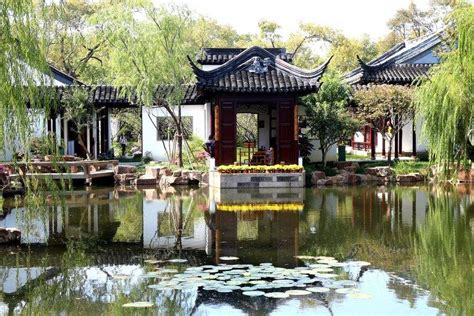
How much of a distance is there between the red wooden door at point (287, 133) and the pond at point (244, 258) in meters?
4.18

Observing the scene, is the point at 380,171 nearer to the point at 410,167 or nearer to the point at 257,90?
the point at 410,167

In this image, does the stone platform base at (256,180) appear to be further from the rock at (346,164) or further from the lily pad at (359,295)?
the lily pad at (359,295)

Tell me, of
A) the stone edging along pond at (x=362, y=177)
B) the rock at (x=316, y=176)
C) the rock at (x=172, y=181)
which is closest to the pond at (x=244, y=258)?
the rock at (x=316, y=176)

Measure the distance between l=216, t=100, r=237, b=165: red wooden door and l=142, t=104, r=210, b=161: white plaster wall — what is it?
382 centimetres

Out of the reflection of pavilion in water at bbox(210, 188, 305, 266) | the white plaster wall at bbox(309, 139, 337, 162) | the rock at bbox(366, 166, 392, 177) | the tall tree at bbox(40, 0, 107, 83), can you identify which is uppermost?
the tall tree at bbox(40, 0, 107, 83)

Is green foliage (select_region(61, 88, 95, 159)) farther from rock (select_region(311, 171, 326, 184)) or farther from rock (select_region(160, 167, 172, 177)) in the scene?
rock (select_region(311, 171, 326, 184))

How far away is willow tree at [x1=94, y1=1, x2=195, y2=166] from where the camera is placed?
18.0m

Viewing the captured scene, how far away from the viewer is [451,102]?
12.2m

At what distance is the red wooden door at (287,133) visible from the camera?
686 inches

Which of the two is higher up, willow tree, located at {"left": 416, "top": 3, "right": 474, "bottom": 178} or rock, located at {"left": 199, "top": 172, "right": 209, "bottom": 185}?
willow tree, located at {"left": 416, "top": 3, "right": 474, "bottom": 178}

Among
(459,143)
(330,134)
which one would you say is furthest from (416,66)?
(459,143)

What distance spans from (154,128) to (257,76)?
5154 mm

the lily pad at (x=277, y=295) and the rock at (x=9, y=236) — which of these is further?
the rock at (x=9, y=236)

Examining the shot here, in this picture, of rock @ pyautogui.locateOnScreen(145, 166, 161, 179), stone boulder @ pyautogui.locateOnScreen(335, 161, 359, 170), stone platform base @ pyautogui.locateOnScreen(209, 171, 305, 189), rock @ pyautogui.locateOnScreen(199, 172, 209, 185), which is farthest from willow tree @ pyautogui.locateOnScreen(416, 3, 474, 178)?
rock @ pyautogui.locateOnScreen(145, 166, 161, 179)
